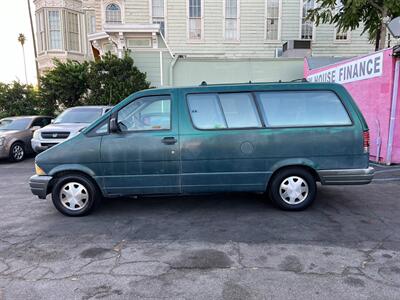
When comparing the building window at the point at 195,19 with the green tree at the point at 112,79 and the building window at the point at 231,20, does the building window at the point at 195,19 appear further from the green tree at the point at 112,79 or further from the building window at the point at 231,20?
the green tree at the point at 112,79

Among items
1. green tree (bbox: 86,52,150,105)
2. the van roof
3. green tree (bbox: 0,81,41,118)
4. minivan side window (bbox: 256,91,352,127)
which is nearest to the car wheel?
green tree (bbox: 86,52,150,105)

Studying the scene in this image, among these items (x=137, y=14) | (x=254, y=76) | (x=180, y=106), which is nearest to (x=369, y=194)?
(x=180, y=106)

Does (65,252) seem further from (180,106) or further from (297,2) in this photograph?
(297,2)

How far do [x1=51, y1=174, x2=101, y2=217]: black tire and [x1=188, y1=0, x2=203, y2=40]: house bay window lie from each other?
51.5ft

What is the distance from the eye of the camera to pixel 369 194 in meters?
5.29

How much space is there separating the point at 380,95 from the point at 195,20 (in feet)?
44.0

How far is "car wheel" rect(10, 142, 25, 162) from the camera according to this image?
31.4ft

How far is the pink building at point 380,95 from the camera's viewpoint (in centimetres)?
710

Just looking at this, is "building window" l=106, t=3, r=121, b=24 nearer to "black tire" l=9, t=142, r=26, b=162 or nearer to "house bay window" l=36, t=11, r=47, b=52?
"house bay window" l=36, t=11, r=47, b=52

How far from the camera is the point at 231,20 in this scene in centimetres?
1800

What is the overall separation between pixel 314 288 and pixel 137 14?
18715mm

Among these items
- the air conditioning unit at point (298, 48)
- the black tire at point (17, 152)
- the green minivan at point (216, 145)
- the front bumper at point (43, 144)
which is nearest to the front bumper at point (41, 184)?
the green minivan at point (216, 145)

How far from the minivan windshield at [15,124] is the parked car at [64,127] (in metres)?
2.27

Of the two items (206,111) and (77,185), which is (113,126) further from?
(206,111)
